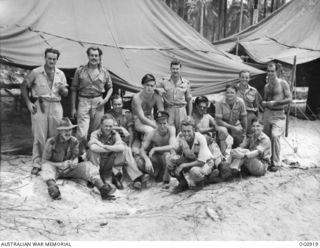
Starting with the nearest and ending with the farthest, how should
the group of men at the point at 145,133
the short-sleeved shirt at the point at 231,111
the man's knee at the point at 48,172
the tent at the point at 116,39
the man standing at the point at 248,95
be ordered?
the man's knee at the point at 48,172 → the group of men at the point at 145,133 → the short-sleeved shirt at the point at 231,111 → the man standing at the point at 248,95 → the tent at the point at 116,39

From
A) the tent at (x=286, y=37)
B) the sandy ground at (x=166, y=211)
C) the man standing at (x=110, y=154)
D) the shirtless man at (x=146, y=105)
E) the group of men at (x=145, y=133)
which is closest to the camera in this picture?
the sandy ground at (x=166, y=211)

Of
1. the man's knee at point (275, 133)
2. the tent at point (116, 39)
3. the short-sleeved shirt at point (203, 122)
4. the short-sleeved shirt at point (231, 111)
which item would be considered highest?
the tent at point (116, 39)

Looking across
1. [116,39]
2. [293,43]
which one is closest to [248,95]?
[116,39]

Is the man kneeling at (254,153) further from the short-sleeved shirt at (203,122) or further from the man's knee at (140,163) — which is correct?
the man's knee at (140,163)

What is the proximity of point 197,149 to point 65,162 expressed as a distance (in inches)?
53.7

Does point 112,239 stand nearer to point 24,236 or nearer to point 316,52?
point 24,236

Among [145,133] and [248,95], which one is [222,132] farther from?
[145,133]

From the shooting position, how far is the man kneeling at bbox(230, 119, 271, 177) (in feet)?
14.3

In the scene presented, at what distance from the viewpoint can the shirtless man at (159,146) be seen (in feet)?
14.4

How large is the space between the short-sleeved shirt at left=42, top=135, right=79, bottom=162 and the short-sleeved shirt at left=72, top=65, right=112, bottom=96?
79 centimetres

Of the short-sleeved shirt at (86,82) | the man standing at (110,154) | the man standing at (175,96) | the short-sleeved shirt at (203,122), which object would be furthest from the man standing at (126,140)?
the short-sleeved shirt at (203,122)

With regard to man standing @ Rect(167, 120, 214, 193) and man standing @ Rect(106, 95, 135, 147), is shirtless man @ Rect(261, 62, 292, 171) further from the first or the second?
man standing @ Rect(106, 95, 135, 147)

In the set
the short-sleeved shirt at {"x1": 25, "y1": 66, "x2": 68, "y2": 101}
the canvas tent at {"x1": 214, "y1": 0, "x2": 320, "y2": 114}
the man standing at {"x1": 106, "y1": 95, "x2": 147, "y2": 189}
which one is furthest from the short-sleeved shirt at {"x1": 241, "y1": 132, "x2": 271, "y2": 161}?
the canvas tent at {"x1": 214, "y1": 0, "x2": 320, "y2": 114}

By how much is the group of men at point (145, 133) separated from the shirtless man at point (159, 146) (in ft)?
0.04
